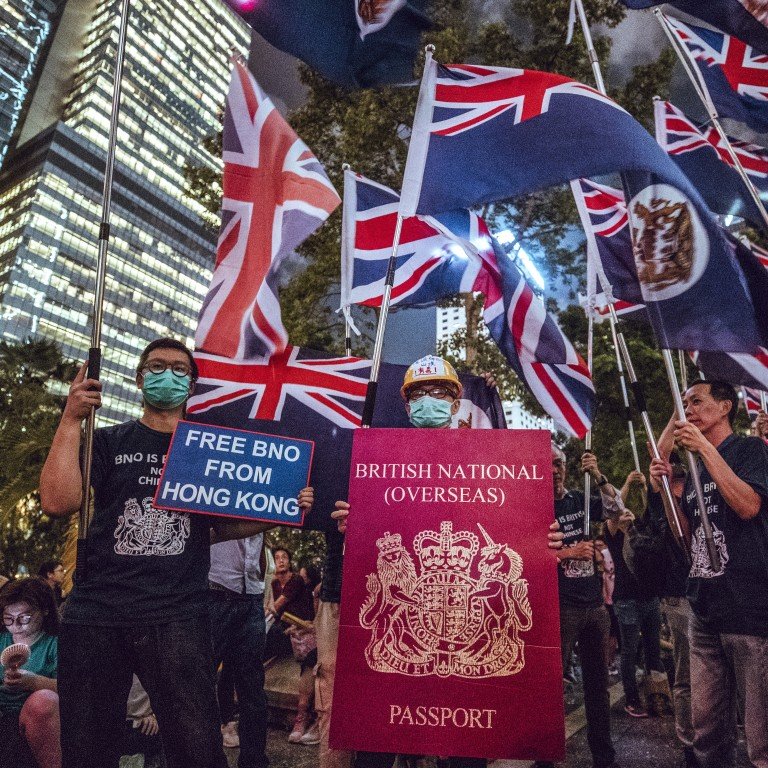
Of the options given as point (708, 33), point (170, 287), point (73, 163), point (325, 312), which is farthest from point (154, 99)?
point (708, 33)

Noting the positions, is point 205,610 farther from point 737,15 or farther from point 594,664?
point 737,15

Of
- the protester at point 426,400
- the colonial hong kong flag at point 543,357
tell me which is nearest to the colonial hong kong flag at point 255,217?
the protester at point 426,400

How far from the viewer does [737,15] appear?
507 cm

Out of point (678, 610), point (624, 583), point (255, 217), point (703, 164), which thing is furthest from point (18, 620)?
point (703, 164)

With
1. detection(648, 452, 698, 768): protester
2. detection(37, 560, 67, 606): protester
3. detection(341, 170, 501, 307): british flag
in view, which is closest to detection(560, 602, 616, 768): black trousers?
detection(648, 452, 698, 768): protester

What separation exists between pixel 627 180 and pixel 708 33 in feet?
13.0

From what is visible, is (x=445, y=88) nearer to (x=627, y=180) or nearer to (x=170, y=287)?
(x=627, y=180)

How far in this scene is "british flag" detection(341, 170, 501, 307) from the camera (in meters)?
6.04

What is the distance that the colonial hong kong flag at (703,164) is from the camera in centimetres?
579

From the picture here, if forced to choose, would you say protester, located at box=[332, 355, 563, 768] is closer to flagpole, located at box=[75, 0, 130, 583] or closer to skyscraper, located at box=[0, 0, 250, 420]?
flagpole, located at box=[75, 0, 130, 583]

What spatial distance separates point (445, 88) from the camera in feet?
14.7

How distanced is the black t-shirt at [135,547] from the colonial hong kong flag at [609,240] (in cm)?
362

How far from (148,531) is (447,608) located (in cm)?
143

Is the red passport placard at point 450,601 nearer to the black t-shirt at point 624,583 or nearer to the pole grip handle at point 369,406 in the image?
the pole grip handle at point 369,406
